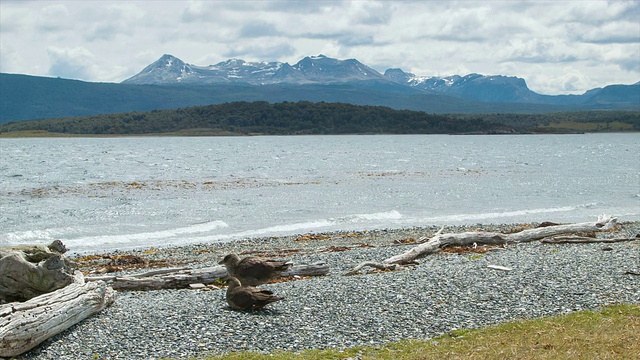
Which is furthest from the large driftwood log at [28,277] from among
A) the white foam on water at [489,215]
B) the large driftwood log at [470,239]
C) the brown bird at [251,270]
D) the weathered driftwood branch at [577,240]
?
the white foam on water at [489,215]

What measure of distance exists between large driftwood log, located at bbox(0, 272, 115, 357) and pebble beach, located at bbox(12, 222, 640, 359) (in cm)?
21

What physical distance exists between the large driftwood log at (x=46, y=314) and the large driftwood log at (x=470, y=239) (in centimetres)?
763

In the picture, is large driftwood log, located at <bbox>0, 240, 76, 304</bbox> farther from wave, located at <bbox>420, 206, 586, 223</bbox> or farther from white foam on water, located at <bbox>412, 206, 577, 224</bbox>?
wave, located at <bbox>420, 206, 586, 223</bbox>

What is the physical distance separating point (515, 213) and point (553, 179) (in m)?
28.5

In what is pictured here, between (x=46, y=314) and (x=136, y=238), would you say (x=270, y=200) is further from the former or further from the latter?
(x=46, y=314)

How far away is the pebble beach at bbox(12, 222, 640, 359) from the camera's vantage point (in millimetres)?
12742

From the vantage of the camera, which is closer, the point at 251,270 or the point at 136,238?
the point at 251,270

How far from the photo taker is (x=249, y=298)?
1460cm

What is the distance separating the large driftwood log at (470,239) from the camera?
2072cm

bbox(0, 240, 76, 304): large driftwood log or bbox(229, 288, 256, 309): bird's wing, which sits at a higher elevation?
bbox(0, 240, 76, 304): large driftwood log

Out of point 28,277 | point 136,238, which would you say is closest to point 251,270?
point 28,277

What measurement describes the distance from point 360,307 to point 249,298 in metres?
2.46

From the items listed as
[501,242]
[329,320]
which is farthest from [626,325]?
[501,242]

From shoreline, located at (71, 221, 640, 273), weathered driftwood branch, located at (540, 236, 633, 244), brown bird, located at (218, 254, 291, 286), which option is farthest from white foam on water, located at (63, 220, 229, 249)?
weathered driftwood branch, located at (540, 236, 633, 244)
